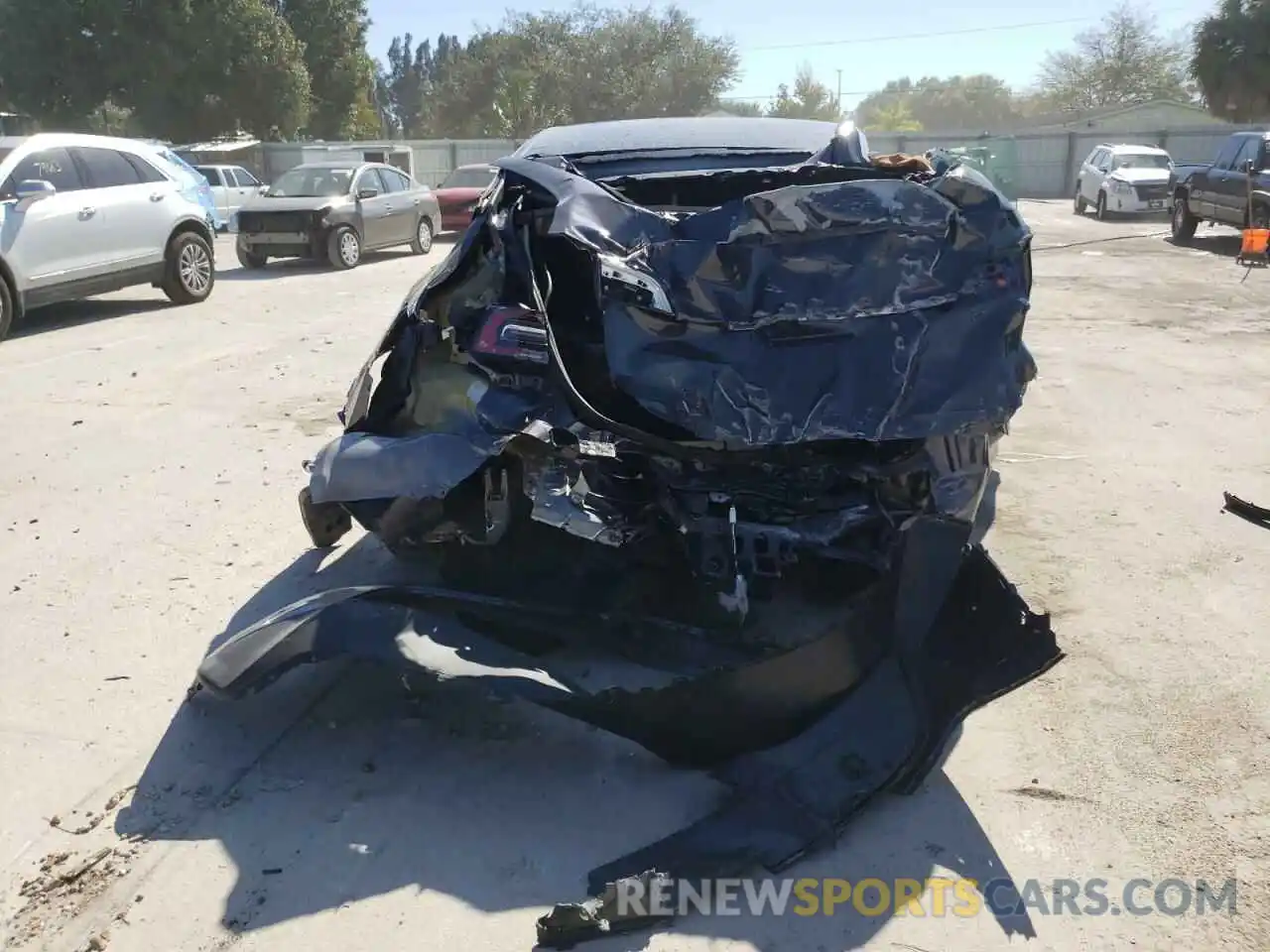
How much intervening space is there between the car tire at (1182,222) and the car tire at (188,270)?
1655cm

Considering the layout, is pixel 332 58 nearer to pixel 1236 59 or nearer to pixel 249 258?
pixel 249 258

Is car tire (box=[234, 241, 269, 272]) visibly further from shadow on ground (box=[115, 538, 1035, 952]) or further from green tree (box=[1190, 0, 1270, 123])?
green tree (box=[1190, 0, 1270, 123])

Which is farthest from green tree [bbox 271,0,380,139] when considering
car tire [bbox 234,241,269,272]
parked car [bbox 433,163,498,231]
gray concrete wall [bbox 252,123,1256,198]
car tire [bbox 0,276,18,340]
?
car tire [bbox 0,276,18,340]

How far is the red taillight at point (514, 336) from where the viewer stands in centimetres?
360

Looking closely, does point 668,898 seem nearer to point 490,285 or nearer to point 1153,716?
point 1153,716

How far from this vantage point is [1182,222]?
19484 mm

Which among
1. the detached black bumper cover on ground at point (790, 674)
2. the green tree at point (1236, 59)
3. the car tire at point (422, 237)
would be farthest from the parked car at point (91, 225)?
the green tree at point (1236, 59)

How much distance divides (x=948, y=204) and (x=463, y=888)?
97.9 inches

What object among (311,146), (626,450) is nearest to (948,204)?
(626,450)

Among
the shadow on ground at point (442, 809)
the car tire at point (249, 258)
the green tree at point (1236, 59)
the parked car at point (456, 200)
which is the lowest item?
the shadow on ground at point (442, 809)

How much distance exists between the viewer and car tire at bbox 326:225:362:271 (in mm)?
15750

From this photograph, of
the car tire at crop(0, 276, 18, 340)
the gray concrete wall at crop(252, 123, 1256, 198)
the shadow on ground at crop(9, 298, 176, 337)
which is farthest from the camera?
the gray concrete wall at crop(252, 123, 1256, 198)

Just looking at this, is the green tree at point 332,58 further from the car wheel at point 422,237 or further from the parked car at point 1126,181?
the parked car at point 1126,181

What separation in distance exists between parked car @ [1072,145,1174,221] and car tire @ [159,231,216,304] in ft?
68.6
